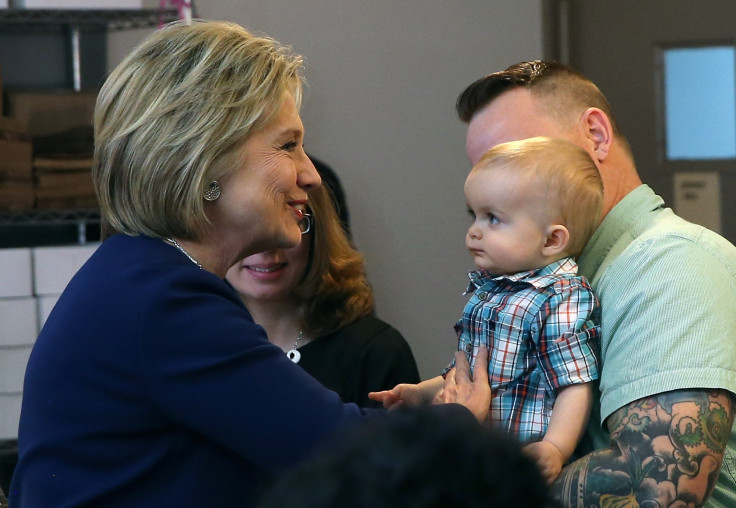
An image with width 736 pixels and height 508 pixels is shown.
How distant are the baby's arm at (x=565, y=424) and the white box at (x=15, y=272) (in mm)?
1593

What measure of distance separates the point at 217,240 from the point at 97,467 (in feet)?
1.22

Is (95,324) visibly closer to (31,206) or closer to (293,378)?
Answer: (293,378)

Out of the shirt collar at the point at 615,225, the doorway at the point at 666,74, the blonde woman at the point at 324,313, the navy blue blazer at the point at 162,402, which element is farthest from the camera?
the doorway at the point at 666,74

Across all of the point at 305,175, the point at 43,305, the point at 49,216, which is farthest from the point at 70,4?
the point at 305,175

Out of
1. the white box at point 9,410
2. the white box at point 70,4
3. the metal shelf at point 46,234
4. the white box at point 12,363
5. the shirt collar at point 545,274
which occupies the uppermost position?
the white box at point 70,4

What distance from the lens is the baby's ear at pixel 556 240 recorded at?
4.89ft

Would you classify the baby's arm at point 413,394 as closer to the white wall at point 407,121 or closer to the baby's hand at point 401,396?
the baby's hand at point 401,396

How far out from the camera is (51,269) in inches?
98.0

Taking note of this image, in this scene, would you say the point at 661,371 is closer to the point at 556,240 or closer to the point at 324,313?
the point at 556,240

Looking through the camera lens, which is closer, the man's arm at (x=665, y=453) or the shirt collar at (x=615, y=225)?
the man's arm at (x=665, y=453)

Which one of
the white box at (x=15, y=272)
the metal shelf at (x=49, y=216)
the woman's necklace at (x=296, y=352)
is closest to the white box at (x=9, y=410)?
the white box at (x=15, y=272)

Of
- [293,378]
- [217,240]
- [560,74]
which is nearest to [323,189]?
[560,74]

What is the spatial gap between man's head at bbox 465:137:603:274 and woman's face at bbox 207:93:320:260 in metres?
0.31

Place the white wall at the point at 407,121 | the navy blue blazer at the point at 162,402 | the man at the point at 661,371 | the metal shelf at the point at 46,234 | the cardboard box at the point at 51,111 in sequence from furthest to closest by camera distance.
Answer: the white wall at the point at 407,121
the metal shelf at the point at 46,234
the cardboard box at the point at 51,111
the man at the point at 661,371
the navy blue blazer at the point at 162,402
